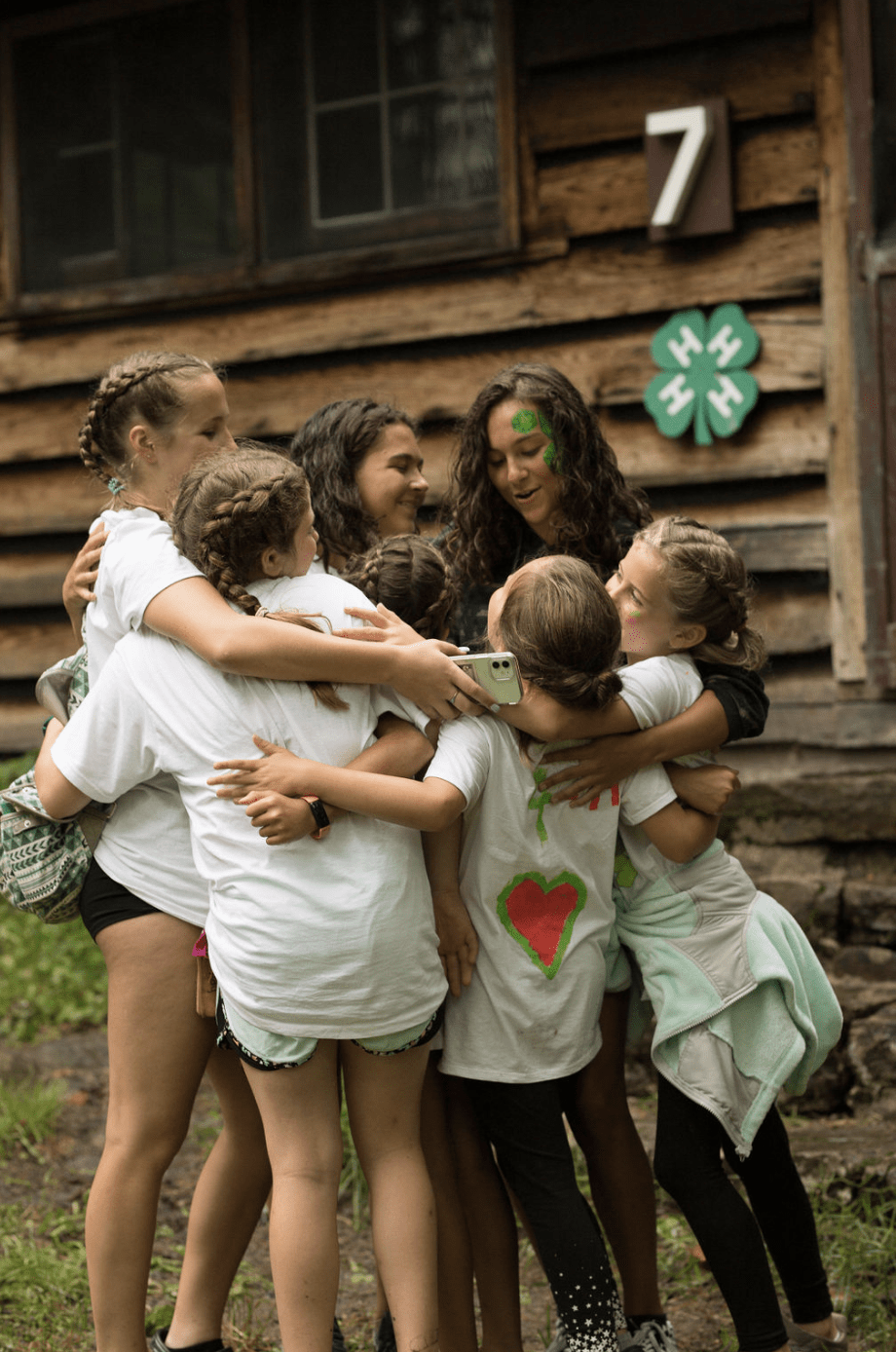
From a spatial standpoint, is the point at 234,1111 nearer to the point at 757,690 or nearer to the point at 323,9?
the point at 757,690

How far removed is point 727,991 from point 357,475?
1258 mm

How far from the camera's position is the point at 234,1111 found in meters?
2.39

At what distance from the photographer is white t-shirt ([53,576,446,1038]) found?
6.47ft

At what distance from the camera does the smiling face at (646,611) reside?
2314mm

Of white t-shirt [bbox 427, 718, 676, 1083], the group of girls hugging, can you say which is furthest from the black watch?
white t-shirt [bbox 427, 718, 676, 1083]

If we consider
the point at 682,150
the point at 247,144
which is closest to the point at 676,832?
the point at 682,150

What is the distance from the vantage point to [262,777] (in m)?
1.98

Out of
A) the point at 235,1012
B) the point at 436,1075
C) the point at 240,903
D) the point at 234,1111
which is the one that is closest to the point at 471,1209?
the point at 436,1075

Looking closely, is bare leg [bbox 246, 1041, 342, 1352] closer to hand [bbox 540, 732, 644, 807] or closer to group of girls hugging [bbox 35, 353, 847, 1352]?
group of girls hugging [bbox 35, 353, 847, 1352]

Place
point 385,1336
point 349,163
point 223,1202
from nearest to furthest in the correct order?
point 223,1202
point 385,1336
point 349,163

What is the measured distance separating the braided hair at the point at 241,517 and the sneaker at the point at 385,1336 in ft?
4.22

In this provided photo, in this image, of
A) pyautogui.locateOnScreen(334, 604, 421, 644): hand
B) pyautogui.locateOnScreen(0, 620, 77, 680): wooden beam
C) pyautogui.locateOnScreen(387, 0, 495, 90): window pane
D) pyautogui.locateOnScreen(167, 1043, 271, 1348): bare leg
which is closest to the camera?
pyautogui.locateOnScreen(334, 604, 421, 644): hand

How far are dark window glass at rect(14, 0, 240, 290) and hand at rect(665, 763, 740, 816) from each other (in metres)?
3.32

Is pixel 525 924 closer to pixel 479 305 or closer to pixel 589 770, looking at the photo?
pixel 589 770
